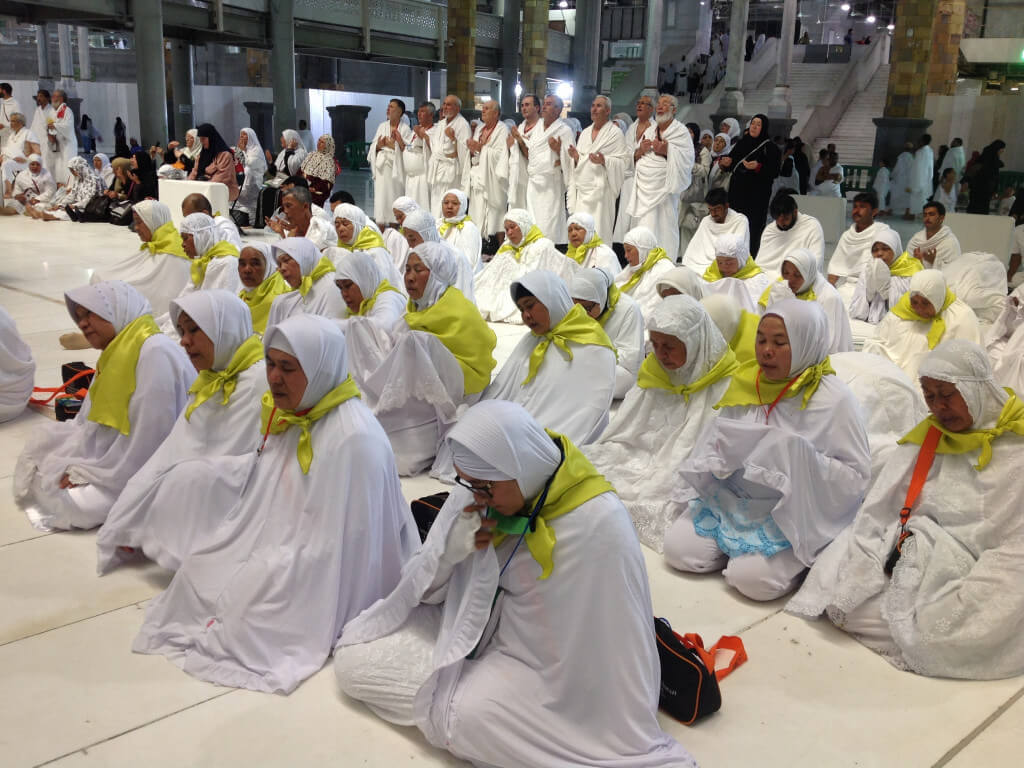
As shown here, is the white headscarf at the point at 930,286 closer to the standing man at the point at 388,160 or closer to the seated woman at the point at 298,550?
the seated woman at the point at 298,550

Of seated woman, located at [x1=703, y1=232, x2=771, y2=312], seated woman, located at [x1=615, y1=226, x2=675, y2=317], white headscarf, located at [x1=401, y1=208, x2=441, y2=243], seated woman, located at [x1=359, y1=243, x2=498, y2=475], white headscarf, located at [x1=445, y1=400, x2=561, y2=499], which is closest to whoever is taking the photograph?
white headscarf, located at [x1=445, y1=400, x2=561, y2=499]

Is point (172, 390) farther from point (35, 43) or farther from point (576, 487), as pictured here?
point (35, 43)

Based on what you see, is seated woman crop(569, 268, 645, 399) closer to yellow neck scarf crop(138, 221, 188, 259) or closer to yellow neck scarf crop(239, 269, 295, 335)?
yellow neck scarf crop(239, 269, 295, 335)

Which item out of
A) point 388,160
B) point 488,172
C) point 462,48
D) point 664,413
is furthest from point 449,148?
point 462,48

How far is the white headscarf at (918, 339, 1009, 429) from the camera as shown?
2.90 m

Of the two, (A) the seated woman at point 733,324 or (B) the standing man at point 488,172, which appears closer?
(A) the seated woman at point 733,324

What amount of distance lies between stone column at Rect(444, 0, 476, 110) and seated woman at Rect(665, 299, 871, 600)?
18336 mm

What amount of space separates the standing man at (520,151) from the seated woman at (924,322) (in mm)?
5670

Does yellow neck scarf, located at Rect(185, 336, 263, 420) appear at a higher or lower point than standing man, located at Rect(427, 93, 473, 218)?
lower

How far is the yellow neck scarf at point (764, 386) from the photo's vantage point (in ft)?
11.2

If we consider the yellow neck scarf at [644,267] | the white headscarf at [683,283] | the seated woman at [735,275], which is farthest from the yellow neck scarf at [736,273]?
the white headscarf at [683,283]

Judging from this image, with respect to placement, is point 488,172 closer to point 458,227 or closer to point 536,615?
point 458,227

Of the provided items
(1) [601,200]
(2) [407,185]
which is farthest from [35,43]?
(1) [601,200]

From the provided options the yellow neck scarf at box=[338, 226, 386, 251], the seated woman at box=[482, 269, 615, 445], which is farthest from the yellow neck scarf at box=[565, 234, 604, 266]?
the seated woman at box=[482, 269, 615, 445]
